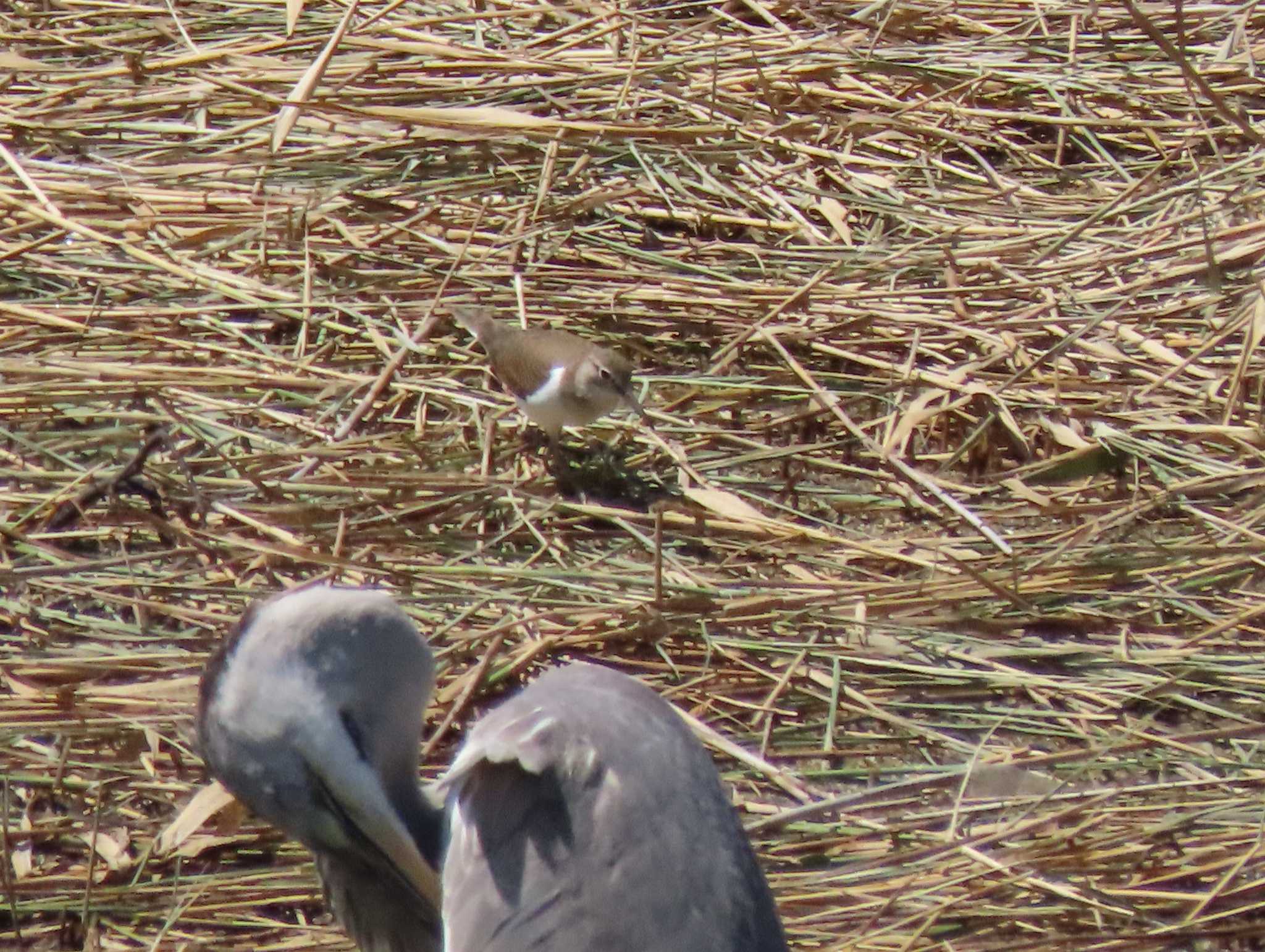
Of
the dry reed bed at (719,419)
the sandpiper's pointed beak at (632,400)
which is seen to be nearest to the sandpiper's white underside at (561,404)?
the sandpiper's pointed beak at (632,400)

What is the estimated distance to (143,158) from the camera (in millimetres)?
5133

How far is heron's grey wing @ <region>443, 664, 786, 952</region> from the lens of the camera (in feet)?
6.95

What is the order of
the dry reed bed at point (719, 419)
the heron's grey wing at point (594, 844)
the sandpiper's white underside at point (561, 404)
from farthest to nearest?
the sandpiper's white underside at point (561, 404)
the dry reed bed at point (719, 419)
the heron's grey wing at point (594, 844)

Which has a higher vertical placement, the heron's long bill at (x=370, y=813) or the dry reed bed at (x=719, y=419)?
the heron's long bill at (x=370, y=813)

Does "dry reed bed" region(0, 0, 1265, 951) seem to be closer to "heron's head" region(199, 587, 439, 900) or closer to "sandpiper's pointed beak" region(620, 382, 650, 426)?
"sandpiper's pointed beak" region(620, 382, 650, 426)

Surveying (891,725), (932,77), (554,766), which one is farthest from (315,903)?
(932,77)

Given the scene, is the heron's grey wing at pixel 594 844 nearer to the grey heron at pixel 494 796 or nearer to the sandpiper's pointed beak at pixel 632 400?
the grey heron at pixel 494 796

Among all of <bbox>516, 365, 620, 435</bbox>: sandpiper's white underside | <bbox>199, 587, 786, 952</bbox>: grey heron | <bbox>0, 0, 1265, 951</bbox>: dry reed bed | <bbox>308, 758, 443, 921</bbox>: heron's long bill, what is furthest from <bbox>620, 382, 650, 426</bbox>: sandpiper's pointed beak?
<bbox>308, 758, 443, 921</bbox>: heron's long bill

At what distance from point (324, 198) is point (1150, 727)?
9.43 feet

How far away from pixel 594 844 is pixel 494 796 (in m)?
0.16

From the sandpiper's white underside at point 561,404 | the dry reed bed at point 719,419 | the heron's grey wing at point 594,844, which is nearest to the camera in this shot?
the heron's grey wing at point 594,844

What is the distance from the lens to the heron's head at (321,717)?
2.14 meters

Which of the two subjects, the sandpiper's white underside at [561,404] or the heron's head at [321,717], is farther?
→ the sandpiper's white underside at [561,404]

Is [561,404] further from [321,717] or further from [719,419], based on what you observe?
[321,717]
